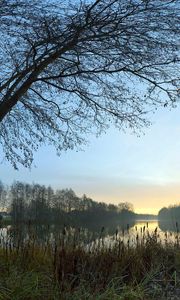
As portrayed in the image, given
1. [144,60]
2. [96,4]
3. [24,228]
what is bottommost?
[24,228]

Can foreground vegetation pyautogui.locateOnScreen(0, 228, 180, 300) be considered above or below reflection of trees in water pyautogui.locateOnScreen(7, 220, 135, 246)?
below

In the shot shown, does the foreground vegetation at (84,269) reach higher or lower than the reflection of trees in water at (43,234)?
lower

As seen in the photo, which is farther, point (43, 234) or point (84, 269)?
point (43, 234)

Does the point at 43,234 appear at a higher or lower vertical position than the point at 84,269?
higher

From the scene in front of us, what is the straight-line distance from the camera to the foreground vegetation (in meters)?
6.30

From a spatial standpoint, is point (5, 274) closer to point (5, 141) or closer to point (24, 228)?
point (24, 228)

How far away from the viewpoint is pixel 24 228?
10.2m

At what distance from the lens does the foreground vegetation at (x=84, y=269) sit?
20.7ft

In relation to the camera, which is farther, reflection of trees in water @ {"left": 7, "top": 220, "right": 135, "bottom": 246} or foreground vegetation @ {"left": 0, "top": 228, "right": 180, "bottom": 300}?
reflection of trees in water @ {"left": 7, "top": 220, "right": 135, "bottom": 246}

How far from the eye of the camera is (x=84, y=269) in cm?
756

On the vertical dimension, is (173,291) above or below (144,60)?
below

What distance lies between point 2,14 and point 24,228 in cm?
446

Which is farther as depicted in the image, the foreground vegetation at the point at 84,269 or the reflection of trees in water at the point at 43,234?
the reflection of trees in water at the point at 43,234

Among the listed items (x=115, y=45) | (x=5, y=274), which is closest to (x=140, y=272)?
(x=5, y=274)
